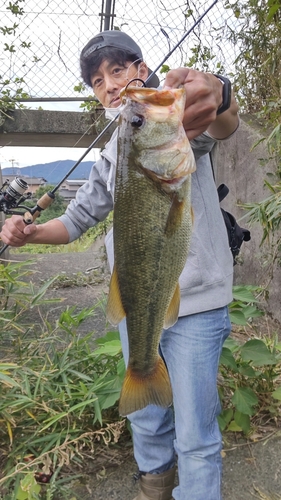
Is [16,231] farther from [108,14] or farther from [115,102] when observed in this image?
[108,14]

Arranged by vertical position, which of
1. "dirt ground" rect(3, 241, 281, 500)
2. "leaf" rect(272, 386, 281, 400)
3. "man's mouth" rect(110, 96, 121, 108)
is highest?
"man's mouth" rect(110, 96, 121, 108)

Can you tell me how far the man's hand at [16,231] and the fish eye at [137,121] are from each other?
980 millimetres

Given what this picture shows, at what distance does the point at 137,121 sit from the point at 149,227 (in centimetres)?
36

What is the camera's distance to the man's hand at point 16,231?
7.15 feet

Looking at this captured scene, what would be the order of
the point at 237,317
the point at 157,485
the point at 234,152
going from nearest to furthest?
the point at 157,485, the point at 237,317, the point at 234,152

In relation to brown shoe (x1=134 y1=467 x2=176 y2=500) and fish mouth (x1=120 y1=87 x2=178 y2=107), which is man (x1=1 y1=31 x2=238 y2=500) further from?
fish mouth (x1=120 y1=87 x2=178 y2=107)

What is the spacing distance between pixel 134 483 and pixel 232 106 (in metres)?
2.29

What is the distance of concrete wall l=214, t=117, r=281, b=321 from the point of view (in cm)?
431

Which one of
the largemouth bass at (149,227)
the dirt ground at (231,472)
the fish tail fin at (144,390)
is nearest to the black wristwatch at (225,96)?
the largemouth bass at (149,227)

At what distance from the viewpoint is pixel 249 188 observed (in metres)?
4.72

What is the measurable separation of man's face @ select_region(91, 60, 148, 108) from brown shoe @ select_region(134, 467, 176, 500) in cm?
202

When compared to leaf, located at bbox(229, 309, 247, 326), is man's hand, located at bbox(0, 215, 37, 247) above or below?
above

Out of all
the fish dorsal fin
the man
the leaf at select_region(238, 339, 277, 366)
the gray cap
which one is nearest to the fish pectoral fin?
the fish dorsal fin

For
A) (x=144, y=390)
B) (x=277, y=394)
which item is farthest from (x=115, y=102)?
(x=277, y=394)
